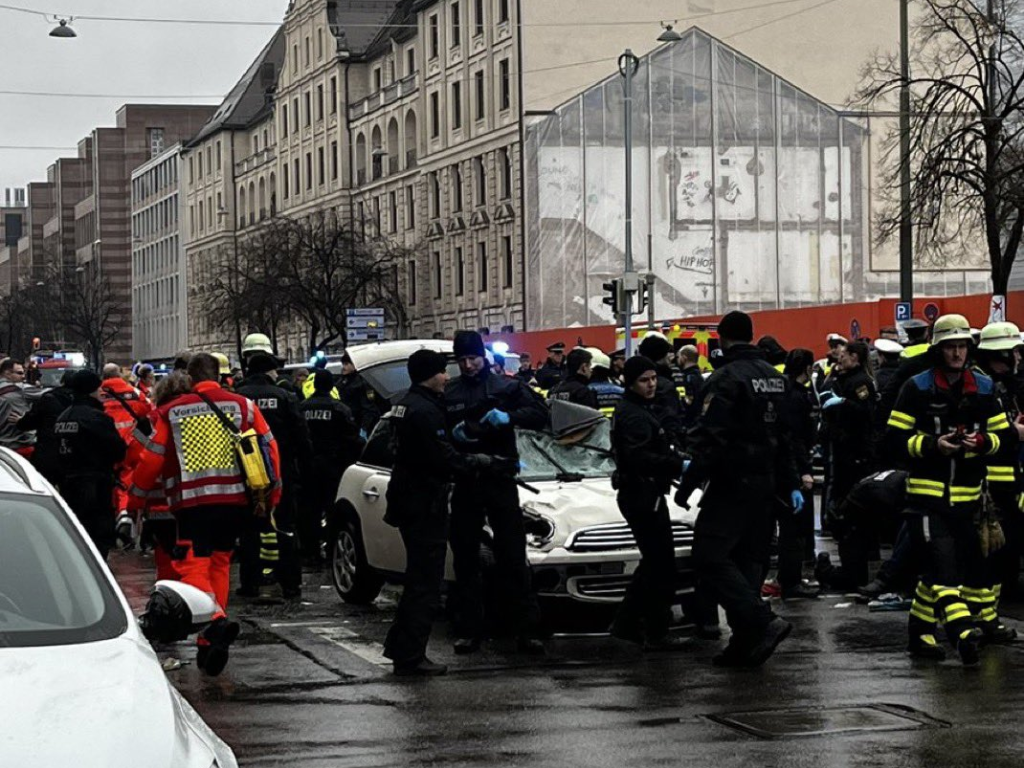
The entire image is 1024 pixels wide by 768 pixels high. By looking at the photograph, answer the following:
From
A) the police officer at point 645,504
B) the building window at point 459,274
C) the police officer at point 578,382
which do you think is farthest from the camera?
the building window at point 459,274

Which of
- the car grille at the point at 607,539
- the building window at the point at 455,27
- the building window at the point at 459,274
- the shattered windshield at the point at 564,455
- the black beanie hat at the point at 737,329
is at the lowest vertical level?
the car grille at the point at 607,539

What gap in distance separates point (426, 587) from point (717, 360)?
11.9 ft

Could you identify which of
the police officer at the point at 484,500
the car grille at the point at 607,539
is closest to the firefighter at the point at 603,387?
the car grille at the point at 607,539

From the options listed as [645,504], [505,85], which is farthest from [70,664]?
[505,85]

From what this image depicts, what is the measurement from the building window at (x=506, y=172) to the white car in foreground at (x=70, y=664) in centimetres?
6164

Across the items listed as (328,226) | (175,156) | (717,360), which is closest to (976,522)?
(717,360)

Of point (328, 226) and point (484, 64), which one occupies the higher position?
point (484, 64)

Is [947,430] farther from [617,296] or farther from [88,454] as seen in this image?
[617,296]

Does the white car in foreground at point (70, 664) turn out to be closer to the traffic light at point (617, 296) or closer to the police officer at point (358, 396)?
the police officer at point (358, 396)

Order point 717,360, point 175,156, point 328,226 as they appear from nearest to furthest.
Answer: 1. point 717,360
2. point 328,226
3. point 175,156

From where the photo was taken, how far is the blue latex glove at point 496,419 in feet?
36.3

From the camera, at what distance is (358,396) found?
752 inches

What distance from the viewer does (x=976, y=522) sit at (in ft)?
35.9

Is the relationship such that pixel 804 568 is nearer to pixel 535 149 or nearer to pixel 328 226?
pixel 535 149
